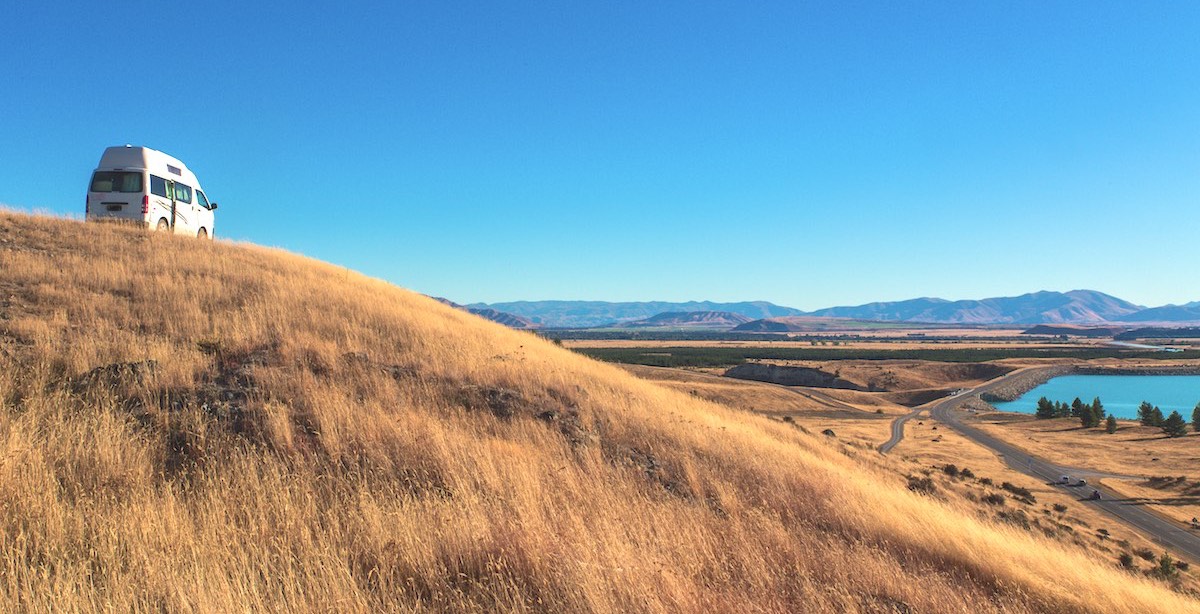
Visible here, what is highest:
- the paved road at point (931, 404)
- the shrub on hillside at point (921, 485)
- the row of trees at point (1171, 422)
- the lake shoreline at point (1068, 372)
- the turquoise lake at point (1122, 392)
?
the shrub on hillside at point (921, 485)

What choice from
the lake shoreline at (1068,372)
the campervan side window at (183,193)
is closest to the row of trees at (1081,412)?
the lake shoreline at (1068,372)

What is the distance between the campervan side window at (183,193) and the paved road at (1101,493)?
42063 mm

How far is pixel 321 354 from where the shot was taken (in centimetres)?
998

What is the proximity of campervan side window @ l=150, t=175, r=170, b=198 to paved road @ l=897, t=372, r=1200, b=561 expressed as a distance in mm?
41887

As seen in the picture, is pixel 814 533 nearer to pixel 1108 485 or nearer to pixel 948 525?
pixel 948 525

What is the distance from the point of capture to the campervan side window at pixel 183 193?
19.5 metres

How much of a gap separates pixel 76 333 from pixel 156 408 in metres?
3.80

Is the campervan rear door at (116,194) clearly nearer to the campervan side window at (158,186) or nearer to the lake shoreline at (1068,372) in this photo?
the campervan side window at (158,186)

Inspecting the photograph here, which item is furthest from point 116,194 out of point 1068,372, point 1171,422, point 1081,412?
point 1068,372

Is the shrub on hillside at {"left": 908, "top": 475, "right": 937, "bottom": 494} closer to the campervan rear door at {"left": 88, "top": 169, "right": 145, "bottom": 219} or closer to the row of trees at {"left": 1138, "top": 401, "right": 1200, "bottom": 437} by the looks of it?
the campervan rear door at {"left": 88, "top": 169, "right": 145, "bottom": 219}

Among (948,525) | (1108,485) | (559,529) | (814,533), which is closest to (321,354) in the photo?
(559,529)

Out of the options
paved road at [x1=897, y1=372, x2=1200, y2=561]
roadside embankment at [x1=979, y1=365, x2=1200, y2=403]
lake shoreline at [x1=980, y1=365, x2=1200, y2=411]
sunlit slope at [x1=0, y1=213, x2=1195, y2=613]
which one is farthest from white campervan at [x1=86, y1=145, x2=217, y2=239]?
lake shoreline at [x1=980, y1=365, x2=1200, y2=411]

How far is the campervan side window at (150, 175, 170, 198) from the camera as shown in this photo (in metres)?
18.0

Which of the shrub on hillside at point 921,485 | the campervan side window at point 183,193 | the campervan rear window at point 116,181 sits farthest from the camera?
the campervan side window at point 183,193
